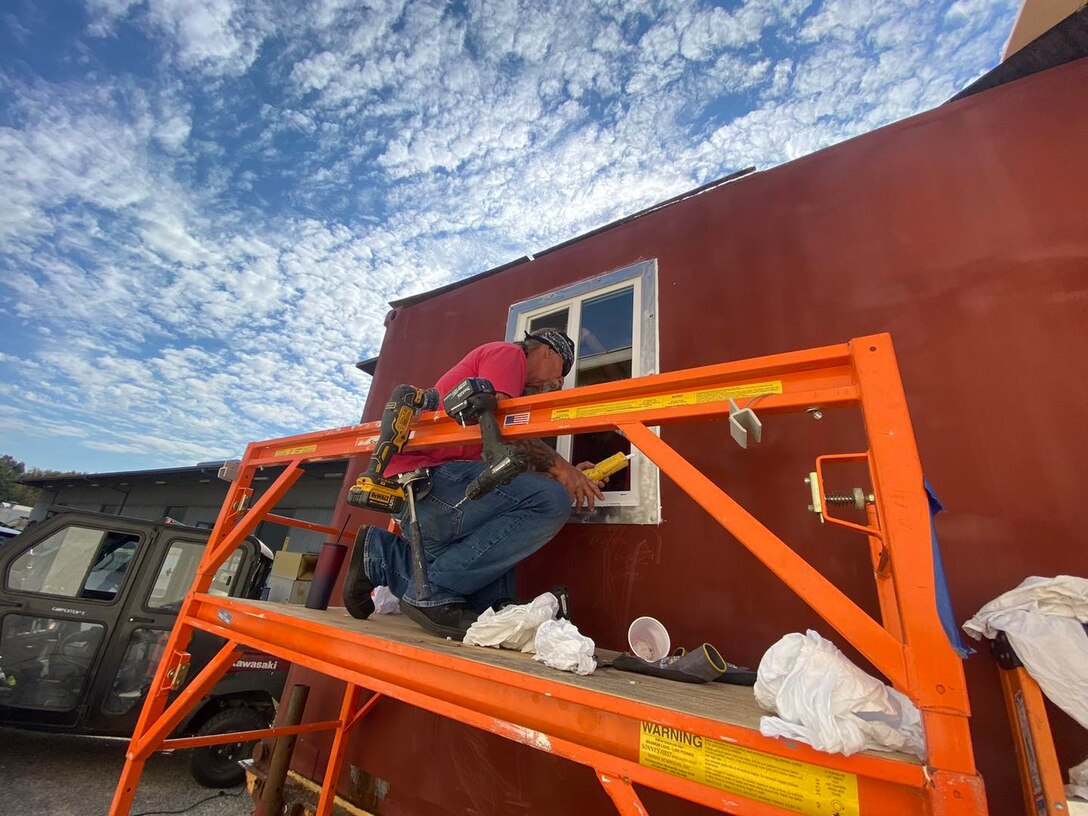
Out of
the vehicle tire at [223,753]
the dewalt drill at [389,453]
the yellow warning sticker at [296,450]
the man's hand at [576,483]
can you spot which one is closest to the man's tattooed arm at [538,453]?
the man's hand at [576,483]

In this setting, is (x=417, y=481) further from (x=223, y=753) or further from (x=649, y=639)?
(x=223, y=753)

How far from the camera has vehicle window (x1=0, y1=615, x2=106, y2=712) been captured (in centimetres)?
429

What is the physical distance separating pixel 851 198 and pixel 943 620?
2817mm

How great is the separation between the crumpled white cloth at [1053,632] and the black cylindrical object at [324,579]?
3.36 m

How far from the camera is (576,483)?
9.16ft

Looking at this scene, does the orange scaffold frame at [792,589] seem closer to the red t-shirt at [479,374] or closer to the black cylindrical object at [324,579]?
the red t-shirt at [479,374]

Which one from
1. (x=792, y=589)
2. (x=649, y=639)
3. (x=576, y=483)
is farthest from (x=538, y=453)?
(x=792, y=589)

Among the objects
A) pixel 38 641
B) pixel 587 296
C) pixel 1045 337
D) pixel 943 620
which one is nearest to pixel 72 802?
pixel 38 641

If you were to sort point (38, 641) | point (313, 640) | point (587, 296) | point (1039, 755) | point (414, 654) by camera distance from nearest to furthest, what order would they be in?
1. point (1039, 755)
2. point (414, 654)
3. point (313, 640)
4. point (587, 296)
5. point (38, 641)

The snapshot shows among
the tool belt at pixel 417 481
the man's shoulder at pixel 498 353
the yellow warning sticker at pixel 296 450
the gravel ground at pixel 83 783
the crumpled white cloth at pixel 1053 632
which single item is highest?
the man's shoulder at pixel 498 353

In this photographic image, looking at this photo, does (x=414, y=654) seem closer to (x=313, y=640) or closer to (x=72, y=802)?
(x=313, y=640)

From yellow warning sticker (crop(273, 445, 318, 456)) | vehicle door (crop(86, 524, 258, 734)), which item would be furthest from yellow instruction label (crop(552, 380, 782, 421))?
vehicle door (crop(86, 524, 258, 734))

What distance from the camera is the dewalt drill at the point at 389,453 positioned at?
234 cm

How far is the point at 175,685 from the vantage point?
2.98 m
